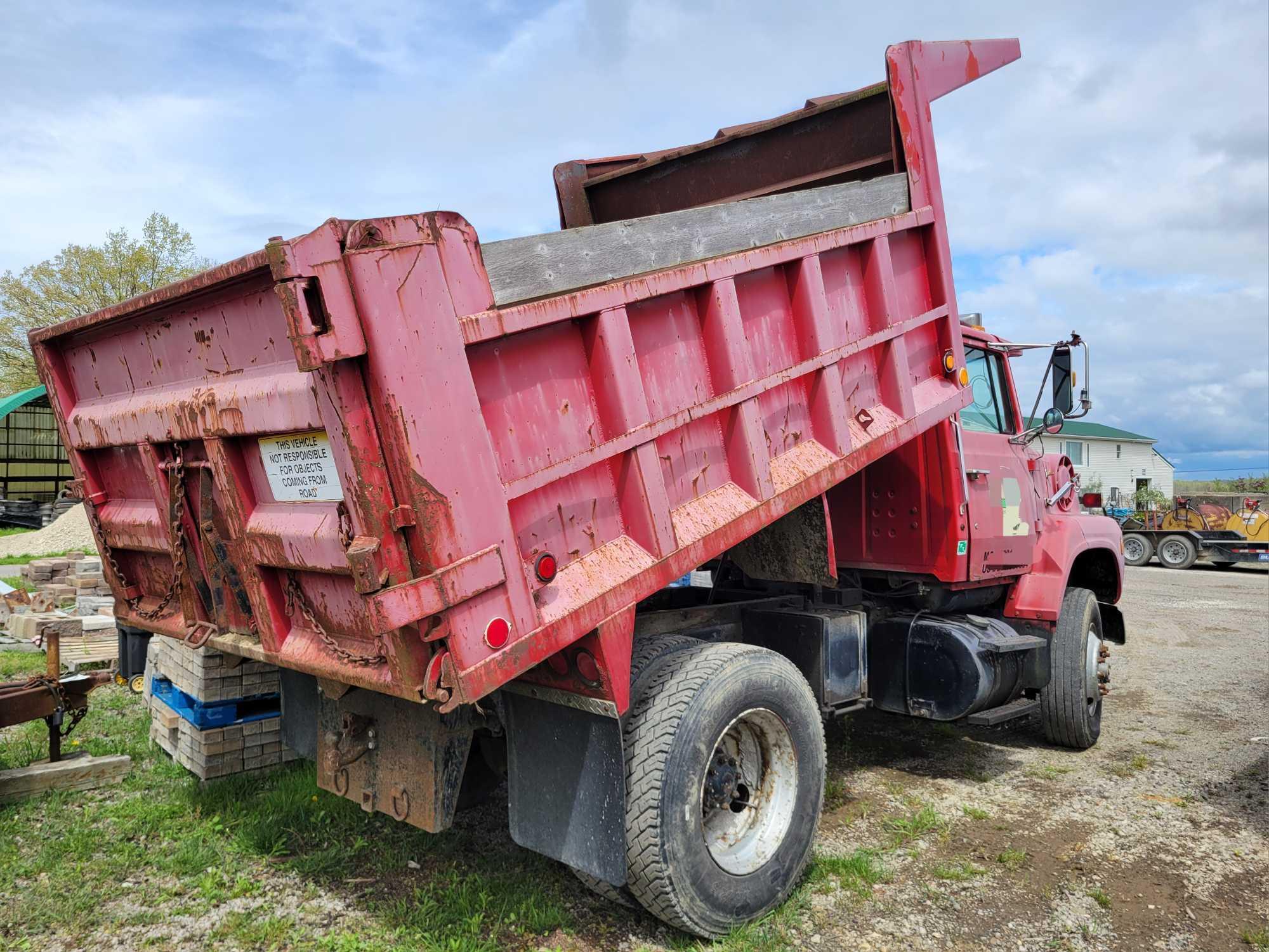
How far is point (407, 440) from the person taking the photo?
2463 mm

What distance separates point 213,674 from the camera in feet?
15.3

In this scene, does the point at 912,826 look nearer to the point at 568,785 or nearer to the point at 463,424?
the point at 568,785

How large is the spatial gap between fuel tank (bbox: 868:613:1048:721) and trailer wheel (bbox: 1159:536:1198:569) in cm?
1739

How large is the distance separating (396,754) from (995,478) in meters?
3.63

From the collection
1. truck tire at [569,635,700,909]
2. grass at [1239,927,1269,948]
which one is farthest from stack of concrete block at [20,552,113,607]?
grass at [1239,927,1269,948]

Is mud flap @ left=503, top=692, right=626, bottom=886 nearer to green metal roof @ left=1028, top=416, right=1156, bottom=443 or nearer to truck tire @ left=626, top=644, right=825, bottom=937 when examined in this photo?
truck tire @ left=626, top=644, right=825, bottom=937

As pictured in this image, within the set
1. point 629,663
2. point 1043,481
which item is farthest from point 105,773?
point 1043,481

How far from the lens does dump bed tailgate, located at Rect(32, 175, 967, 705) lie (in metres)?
2.49

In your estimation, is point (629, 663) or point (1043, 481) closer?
point (629, 663)

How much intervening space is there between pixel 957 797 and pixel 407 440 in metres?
3.75

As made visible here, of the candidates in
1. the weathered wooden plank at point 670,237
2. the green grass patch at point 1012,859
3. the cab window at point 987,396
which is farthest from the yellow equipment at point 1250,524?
the weathered wooden plank at point 670,237

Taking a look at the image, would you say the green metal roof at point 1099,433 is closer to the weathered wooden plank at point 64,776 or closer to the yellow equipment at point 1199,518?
the yellow equipment at point 1199,518

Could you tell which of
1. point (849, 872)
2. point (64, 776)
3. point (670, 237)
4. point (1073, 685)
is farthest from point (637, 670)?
point (1073, 685)

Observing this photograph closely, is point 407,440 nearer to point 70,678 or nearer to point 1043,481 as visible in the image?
point 70,678
